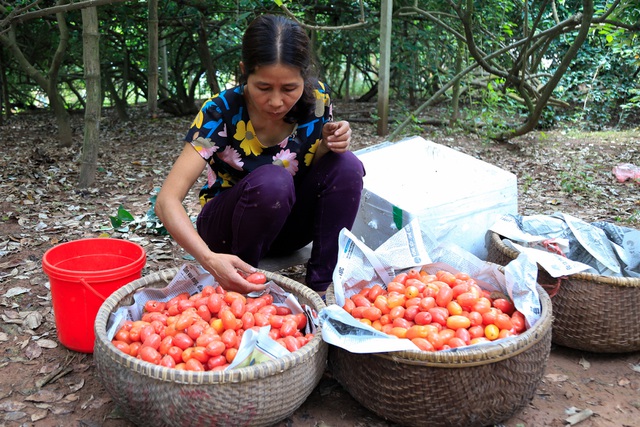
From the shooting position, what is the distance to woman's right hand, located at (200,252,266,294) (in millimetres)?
1881

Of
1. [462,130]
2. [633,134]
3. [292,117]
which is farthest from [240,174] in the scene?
[633,134]

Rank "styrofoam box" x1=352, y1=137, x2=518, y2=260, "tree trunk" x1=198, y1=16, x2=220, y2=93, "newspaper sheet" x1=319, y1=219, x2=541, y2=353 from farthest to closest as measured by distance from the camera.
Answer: "tree trunk" x1=198, y1=16, x2=220, y2=93
"styrofoam box" x1=352, y1=137, x2=518, y2=260
"newspaper sheet" x1=319, y1=219, x2=541, y2=353

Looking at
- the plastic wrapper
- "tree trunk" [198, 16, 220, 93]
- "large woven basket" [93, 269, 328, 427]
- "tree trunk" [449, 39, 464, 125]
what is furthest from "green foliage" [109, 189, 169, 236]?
"tree trunk" [449, 39, 464, 125]

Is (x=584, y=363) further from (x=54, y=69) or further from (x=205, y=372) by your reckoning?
(x=54, y=69)

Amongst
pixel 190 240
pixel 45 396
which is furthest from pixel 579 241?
pixel 45 396

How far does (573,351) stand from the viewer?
2.35 meters

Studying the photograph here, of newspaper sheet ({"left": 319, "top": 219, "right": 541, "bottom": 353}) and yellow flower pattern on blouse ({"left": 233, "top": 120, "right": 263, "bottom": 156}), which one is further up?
yellow flower pattern on blouse ({"left": 233, "top": 120, "right": 263, "bottom": 156})

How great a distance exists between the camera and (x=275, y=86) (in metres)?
2.00

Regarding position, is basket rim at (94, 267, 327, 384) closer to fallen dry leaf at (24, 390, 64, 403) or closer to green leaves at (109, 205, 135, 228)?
fallen dry leaf at (24, 390, 64, 403)

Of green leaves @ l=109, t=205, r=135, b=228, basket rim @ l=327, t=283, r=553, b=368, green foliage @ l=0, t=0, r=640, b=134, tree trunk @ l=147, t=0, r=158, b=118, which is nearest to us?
basket rim @ l=327, t=283, r=553, b=368

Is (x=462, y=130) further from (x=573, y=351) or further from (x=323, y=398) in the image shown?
Result: (x=323, y=398)

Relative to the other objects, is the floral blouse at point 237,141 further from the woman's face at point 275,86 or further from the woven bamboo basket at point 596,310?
the woven bamboo basket at point 596,310

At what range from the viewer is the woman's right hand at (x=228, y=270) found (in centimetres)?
188

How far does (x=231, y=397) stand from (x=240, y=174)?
3.49 feet
